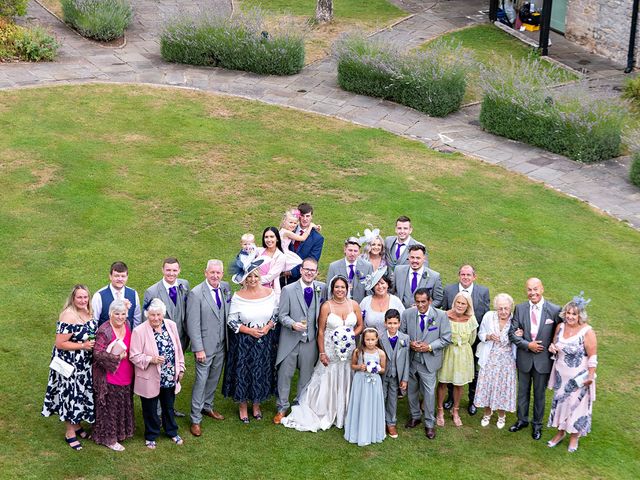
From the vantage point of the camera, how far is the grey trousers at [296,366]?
1038 centimetres

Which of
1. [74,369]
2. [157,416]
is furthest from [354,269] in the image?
[74,369]

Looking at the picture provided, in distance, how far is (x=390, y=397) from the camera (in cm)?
1023

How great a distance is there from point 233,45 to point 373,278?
11767mm

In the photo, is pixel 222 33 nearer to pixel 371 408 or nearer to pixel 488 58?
pixel 488 58

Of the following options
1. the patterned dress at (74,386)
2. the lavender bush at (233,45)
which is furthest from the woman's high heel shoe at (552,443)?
the lavender bush at (233,45)

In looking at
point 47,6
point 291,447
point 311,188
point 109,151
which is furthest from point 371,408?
point 47,6

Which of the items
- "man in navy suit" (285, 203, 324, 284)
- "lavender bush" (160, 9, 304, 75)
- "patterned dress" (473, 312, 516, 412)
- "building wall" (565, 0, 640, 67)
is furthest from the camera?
"building wall" (565, 0, 640, 67)

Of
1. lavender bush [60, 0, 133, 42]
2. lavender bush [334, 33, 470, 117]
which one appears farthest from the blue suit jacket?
lavender bush [60, 0, 133, 42]

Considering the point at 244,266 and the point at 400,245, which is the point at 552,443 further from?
the point at 244,266

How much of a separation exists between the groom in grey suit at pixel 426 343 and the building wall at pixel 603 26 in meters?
14.3

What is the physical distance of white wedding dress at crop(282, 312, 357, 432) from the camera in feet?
33.7

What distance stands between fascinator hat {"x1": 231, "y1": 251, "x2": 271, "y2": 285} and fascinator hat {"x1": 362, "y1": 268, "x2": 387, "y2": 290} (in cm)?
118

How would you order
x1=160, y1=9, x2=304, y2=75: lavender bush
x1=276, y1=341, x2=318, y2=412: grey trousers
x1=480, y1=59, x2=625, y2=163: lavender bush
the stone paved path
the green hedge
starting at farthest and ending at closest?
x1=160, y1=9, x2=304, y2=75: lavender bush → x1=480, y1=59, x2=625, y2=163: lavender bush → the stone paved path → the green hedge → x1=276, y1=341, x2=318, y2=412: grey trousers

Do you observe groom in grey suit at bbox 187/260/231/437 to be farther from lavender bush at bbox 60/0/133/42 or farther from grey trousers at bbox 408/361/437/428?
lavender bush at bbox 60/0/133/42
